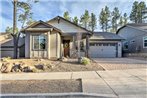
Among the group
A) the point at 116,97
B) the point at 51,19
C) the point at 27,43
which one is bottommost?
the point at 116,97

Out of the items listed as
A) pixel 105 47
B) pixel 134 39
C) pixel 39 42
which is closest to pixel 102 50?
pixel 105 47

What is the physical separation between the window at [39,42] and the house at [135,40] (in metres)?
15.6

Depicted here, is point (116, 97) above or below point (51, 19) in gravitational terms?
below

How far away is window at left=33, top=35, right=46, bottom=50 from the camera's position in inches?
902

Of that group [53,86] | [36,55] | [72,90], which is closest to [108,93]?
[72,90]

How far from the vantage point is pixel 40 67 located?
637 inches

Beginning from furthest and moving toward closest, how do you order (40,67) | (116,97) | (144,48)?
(144,48)
(40,67)
(116,97)

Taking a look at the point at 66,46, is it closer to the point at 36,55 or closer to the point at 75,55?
the point at 75,55

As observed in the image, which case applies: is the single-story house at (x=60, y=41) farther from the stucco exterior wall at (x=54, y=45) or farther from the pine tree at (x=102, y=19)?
the pine tree at (x=102, y=19)

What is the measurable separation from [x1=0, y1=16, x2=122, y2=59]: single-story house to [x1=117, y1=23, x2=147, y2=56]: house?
343cm

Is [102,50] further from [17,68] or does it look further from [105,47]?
[17,68]

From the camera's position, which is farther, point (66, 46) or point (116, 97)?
point (66, 46)

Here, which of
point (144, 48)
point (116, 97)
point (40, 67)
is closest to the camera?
point (116, 97)

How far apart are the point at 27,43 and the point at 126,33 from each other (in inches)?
887
